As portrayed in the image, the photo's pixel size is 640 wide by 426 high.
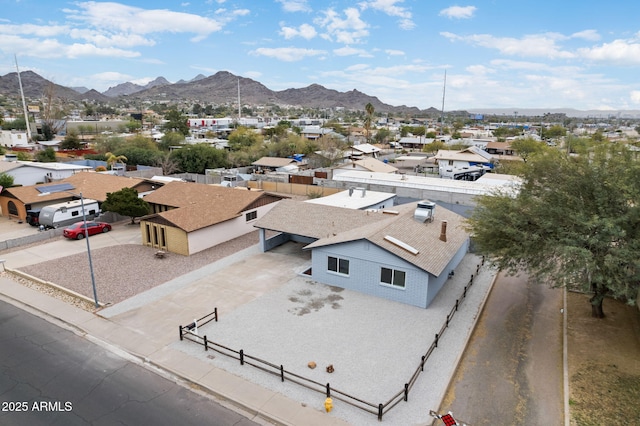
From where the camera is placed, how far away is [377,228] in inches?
888

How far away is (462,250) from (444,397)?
15.5m

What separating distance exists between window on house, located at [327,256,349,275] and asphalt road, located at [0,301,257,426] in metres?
10.8

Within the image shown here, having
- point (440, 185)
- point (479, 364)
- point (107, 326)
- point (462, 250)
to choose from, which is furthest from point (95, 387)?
point (440, 185)

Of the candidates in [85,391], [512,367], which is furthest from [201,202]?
[512,367]

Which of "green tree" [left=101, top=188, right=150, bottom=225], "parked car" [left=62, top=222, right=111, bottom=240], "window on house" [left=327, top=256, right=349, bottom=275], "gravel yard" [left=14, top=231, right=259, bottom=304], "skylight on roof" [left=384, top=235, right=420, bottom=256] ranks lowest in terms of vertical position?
"gravel yard" [left=14, top=231, right=259, bottom=304]

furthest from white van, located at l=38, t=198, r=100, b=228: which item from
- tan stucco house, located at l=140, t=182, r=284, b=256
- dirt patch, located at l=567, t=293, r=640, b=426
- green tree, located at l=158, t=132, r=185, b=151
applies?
green tree, located at l=158, t=132, r=185, b=151

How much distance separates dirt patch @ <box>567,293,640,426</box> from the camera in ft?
42.2

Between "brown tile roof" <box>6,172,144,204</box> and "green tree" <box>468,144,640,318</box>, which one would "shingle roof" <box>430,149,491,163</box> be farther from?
"green tree" <box>468,144,640,318</box>

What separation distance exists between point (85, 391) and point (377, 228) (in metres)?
15.7

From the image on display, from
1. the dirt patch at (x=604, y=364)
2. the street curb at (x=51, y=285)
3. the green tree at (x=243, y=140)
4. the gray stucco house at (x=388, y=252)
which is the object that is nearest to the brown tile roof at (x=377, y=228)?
the gray stucco house at (x=388, y=252)

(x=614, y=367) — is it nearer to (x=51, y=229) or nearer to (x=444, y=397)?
(x=444, y=397)

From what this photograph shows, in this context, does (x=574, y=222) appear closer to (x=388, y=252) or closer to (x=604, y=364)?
(x=604, y=364)

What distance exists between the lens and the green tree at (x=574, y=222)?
48.1 feet

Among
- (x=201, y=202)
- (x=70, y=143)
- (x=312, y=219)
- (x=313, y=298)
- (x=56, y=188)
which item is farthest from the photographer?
(x=70, y=143)
